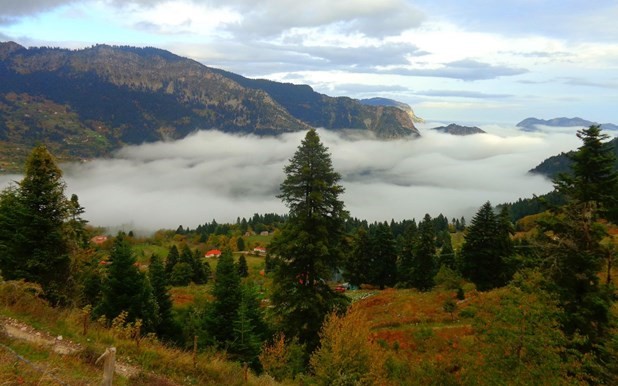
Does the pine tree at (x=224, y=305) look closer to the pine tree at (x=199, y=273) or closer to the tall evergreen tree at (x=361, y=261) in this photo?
the tall evergreen tree at (x=361, y=261)

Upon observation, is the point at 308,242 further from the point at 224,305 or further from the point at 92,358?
the point at 224,305

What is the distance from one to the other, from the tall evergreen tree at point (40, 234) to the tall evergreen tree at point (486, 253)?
40262mm

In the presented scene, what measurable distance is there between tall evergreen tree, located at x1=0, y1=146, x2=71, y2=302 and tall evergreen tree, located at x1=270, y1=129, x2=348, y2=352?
13.2m

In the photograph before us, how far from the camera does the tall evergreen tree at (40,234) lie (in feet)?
78.5

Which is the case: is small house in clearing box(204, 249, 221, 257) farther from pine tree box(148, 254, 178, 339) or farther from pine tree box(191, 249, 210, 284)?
pine tree box(148, 254, 178, 339)

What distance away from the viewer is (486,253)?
45.7 meters

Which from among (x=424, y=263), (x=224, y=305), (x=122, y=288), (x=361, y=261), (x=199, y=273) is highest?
(x=122, y=288)

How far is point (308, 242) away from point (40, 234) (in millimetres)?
16755

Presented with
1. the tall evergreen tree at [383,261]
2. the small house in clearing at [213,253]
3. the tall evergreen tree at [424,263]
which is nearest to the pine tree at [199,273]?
the tall evergreen tree at [383,261]

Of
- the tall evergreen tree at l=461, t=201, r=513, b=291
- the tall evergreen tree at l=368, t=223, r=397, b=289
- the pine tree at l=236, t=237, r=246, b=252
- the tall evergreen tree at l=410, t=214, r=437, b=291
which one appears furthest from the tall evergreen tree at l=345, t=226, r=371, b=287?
the pine tree at l=236, t=237, r=246, b=252

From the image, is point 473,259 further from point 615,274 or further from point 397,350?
point 397,350

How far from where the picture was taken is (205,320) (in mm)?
32250

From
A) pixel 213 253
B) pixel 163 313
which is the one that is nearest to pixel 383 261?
pixel 163 313

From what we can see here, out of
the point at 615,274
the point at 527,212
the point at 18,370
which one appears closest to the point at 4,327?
the point at 18,370
